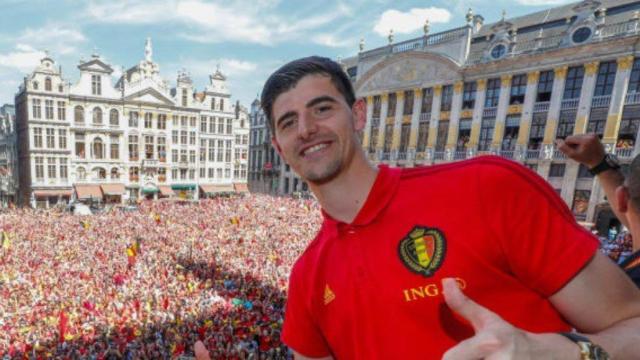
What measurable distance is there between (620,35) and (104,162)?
51037 millimetres

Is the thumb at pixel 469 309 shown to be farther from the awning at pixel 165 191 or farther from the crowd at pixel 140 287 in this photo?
the awning at pixel 165 191

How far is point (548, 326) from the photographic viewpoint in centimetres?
154

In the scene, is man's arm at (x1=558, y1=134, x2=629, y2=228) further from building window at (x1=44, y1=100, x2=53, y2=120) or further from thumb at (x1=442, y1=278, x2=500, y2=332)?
building window at (x1=44, y1=100, x2=53, y2=120)

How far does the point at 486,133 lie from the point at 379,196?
33988mm

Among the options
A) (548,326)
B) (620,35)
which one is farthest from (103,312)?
(620,35)

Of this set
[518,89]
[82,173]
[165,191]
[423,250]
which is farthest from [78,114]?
[423,250]

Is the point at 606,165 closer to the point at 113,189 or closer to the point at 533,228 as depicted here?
the point at 533,228

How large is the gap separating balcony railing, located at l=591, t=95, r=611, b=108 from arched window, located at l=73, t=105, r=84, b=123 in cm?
5041

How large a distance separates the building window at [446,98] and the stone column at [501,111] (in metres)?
4.81

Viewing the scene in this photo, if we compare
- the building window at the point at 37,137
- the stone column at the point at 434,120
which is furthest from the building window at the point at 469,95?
the building window at the point at 37,137

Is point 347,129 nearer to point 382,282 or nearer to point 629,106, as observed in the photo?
point 382,282

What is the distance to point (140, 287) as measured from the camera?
1315 centimetres

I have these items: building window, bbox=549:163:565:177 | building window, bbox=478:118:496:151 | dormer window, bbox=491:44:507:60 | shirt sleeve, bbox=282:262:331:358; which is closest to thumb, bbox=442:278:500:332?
shirt sleeve, bbox=282:262:331:358

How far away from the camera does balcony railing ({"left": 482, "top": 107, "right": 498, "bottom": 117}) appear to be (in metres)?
31.4
